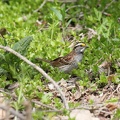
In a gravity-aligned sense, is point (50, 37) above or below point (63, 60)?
above

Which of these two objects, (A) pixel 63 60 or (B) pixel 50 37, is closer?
(A) pixel 63 60

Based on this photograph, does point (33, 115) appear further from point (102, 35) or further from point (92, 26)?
point (92, 26)

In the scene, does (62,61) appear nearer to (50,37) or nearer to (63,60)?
(63,60)

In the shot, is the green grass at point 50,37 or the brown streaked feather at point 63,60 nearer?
the green grass at point 50,37

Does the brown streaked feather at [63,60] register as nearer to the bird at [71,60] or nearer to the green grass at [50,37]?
the bird at [71,60]

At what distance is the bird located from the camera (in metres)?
8.12

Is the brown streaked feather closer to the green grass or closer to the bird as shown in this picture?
the bird

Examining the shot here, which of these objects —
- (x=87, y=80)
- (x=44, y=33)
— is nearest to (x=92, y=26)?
(x=44, y=33)

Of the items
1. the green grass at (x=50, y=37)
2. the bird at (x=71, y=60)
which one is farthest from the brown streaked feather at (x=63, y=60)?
the green grass at (x=50, y=37)

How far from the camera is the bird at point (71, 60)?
26.6 ft

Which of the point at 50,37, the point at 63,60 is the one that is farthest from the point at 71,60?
the point at 50,37

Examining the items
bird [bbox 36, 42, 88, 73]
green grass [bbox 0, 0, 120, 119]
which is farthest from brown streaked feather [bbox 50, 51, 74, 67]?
green grass [bbox 0, 0, 120, 119]

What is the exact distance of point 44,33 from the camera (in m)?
9.34

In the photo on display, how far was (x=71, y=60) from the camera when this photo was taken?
27.2 feet
